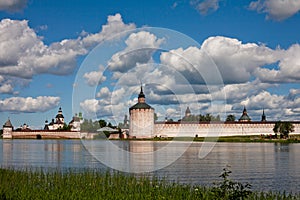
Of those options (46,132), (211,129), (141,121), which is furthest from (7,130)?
(211,129)

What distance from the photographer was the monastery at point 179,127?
325ft

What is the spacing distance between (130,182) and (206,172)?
7764 millimetres

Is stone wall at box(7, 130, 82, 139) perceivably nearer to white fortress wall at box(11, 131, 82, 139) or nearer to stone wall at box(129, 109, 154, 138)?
white fortress wall at box(11, 131, 82, 139)

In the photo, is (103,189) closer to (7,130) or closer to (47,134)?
(47,134)

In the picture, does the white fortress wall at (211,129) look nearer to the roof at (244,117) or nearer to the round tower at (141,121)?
the round tower at (141,121)

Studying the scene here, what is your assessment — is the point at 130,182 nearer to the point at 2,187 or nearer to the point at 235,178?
the point at 2,187

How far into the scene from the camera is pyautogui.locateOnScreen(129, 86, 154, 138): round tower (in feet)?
323

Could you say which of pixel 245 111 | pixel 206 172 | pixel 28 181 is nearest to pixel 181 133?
pixel 245 111

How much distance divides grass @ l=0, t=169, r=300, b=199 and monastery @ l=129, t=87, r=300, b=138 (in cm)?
8276

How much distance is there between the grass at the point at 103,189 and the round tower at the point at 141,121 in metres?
82.4

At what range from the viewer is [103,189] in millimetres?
12945

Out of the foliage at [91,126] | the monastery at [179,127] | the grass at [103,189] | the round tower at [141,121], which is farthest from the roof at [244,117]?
the grass at [103,189]

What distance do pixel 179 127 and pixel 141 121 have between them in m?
8.64

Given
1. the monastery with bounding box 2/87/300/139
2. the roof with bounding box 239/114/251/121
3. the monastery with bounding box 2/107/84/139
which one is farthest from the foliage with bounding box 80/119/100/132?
the roof with bounding box 239/114/251/121
